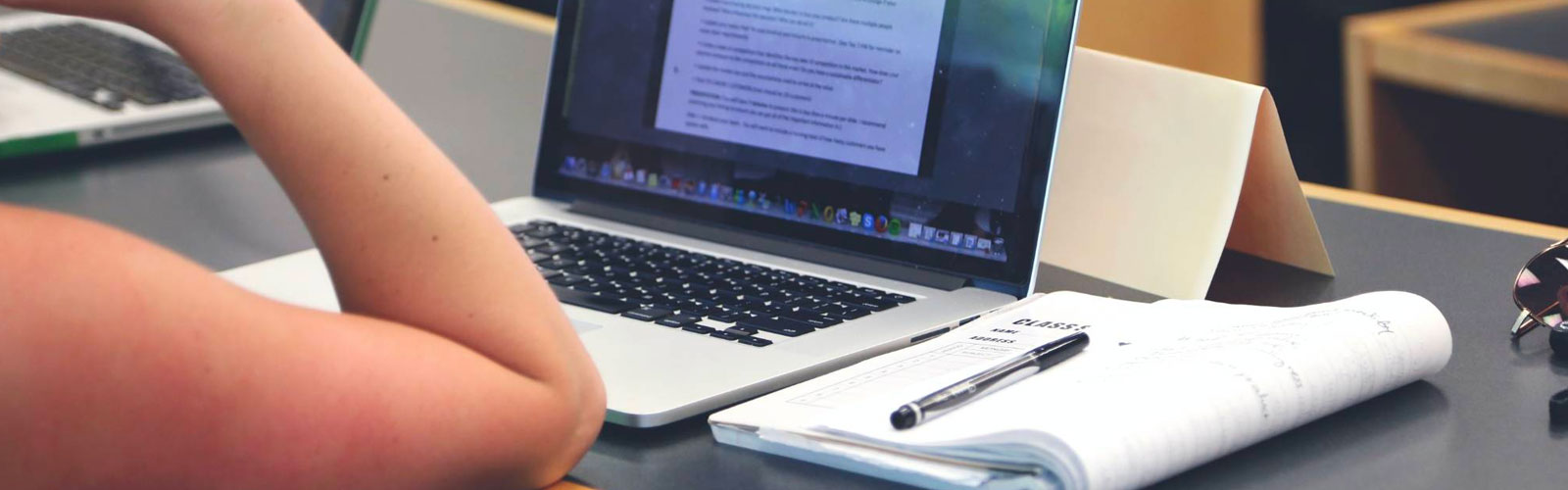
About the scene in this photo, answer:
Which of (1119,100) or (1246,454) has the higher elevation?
(1119,100)

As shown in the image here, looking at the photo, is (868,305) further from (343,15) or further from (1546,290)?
(343,15)

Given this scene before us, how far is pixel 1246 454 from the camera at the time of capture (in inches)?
24.2

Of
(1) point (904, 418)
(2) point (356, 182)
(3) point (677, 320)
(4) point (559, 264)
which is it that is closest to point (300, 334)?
(2) point (356, 182)

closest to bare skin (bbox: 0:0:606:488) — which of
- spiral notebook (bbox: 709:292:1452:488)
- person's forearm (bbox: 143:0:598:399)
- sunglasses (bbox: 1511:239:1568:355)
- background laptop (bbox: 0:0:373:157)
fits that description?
person's forearm (bbox: 143:0:598:399)

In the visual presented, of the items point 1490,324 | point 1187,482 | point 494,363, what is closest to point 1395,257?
point 1490,324

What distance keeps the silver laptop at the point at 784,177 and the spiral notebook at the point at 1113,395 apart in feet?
0.22

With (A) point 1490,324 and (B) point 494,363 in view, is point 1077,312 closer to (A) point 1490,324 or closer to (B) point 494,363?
(A) point 1490,324

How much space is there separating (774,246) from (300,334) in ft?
1.66

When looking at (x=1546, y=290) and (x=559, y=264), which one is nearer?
(x=1546, y=290)

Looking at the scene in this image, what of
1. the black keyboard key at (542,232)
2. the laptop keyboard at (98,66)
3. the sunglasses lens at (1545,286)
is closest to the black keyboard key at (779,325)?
the black keyboard key at (542,232)

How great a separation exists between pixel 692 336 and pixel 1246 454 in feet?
0.92

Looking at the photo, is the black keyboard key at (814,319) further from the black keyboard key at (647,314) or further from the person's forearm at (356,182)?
the person's forearm at (356,182)

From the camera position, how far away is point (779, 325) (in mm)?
777

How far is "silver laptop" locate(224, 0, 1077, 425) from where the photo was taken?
0.80 meters
